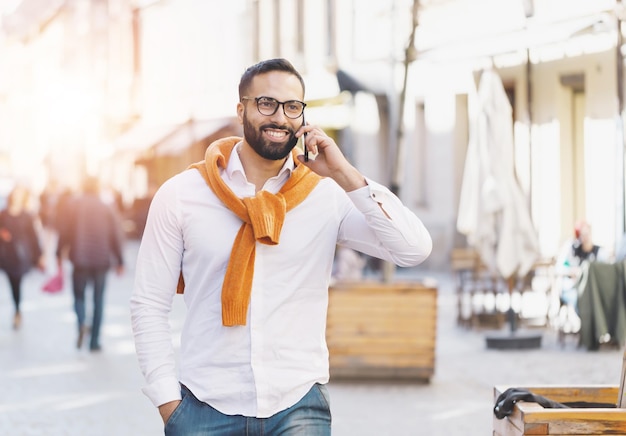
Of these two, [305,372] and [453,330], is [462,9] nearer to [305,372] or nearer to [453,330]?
[453,330]

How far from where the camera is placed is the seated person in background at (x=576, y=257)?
522 inches

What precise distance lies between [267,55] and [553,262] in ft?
68.4

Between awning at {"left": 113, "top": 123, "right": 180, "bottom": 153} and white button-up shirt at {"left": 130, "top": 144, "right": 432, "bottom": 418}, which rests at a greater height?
awning at {"left": 113, "top": 123, "right": 180, "bottom": 153}

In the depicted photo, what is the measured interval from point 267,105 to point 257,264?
1.48 feet

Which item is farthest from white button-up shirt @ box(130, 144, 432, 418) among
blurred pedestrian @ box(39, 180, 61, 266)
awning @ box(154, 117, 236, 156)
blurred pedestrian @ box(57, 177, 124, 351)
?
awning @ box(154, 117, 236, 156)

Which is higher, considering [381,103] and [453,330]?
[381,103]

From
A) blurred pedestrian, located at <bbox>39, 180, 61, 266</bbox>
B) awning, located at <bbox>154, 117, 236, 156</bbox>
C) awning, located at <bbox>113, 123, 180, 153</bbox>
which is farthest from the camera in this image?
awning, located at <bbox>113, 123, 180, 153</bbox>

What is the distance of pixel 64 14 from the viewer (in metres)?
62.0

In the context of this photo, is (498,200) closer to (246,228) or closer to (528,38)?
(528,38)

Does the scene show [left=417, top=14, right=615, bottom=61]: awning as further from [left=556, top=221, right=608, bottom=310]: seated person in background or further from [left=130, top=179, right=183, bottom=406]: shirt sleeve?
[left=130, top=179, right=183, bottom=406]: shirt sleeve

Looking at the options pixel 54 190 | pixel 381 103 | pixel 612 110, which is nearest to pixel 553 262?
pixel 612 110

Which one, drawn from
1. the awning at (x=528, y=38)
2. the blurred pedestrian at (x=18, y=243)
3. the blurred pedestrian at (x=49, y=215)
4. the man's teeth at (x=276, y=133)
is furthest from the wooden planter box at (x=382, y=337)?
the blurred pedestrian at (x=49, y=215)

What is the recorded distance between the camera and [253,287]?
142 inches

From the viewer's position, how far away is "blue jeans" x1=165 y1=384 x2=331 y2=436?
3.58 metres
